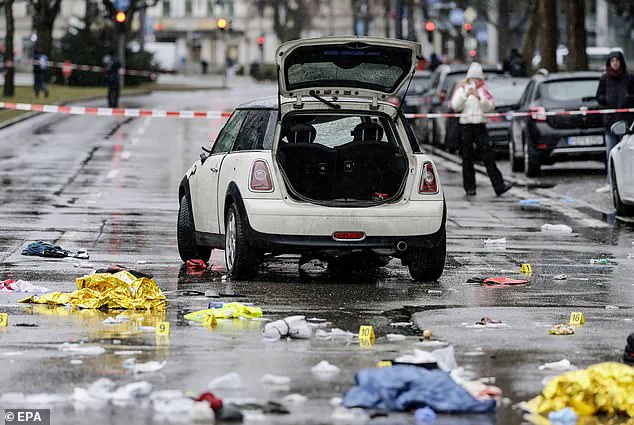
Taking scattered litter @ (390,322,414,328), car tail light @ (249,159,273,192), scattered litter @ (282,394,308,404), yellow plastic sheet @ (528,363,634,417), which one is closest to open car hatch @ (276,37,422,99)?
car tail light @ (249,159,273,192)

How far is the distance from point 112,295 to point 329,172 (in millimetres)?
2556

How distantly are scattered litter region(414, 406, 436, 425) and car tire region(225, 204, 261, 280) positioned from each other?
206 inches

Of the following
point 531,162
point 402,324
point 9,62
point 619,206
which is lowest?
point 9,62

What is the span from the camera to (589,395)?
735cm

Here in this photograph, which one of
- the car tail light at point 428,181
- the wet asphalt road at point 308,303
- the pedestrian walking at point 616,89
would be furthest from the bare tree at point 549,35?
the car tail light at point 428,181

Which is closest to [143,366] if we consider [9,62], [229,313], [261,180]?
[229,313]

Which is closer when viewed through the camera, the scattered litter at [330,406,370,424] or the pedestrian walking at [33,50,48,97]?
the scattered litter at [330,406,370,424]

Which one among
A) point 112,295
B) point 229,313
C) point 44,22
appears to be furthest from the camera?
point 44,22

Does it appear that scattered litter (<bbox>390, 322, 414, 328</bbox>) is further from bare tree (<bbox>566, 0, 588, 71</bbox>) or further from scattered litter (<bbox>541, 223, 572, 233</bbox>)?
bare tree (<bbox>566, 0, 588, 71</bbox>)

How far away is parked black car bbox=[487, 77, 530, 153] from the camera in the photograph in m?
29.7

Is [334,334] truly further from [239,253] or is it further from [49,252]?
[49,252]

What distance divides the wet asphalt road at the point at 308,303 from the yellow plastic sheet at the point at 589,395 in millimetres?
237

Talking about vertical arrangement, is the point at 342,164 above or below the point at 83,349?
above

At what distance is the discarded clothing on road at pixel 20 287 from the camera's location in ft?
37.9
